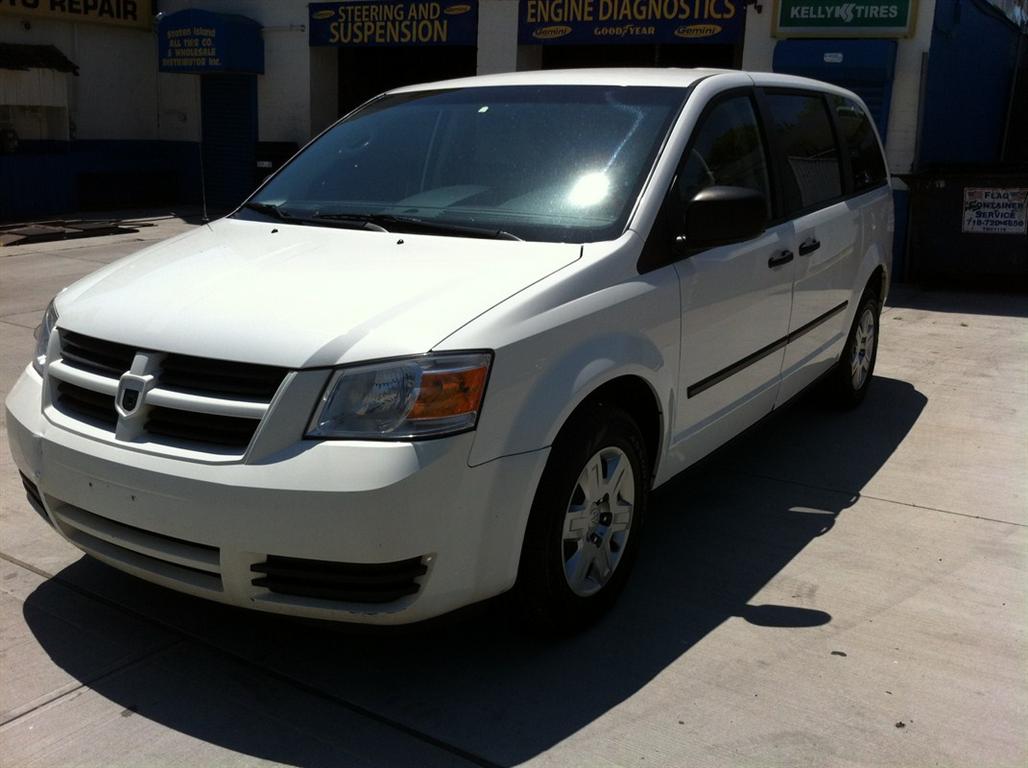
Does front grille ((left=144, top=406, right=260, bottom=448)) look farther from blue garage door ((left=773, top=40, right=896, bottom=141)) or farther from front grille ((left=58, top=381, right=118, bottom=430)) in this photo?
blue garage door ((left=773, top=40, right=896, bottom=141))

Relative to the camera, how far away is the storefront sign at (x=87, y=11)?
54.3 feet

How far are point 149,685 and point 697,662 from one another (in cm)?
165

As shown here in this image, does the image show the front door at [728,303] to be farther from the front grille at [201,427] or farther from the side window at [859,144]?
the front grille at [201,427]

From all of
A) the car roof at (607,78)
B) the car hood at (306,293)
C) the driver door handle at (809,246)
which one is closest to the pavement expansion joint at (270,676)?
the car hood at (306,293)

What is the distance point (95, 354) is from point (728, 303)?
7.30 ft

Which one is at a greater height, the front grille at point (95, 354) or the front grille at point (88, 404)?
the front grille at point (95, 354)

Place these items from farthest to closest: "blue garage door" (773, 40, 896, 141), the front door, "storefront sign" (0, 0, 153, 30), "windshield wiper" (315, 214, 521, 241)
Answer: "storefront sign" (0, 0, 153, 30)
"blue garage door" (773, 40, 896, 141)
the front door
"windshield wiper" (315, 214, 521, 241)

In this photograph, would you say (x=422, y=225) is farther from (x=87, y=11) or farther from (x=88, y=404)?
(x=87, y=11)

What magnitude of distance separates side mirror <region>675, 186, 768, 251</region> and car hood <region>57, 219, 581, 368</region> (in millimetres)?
484

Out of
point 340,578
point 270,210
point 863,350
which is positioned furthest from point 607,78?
point 863,350

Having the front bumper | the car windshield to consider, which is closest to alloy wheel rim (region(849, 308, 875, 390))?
the car windshield

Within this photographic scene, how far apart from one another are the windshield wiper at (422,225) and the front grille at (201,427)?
1134mm

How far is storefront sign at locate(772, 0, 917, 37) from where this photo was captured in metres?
11.0

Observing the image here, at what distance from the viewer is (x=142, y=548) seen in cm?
300
